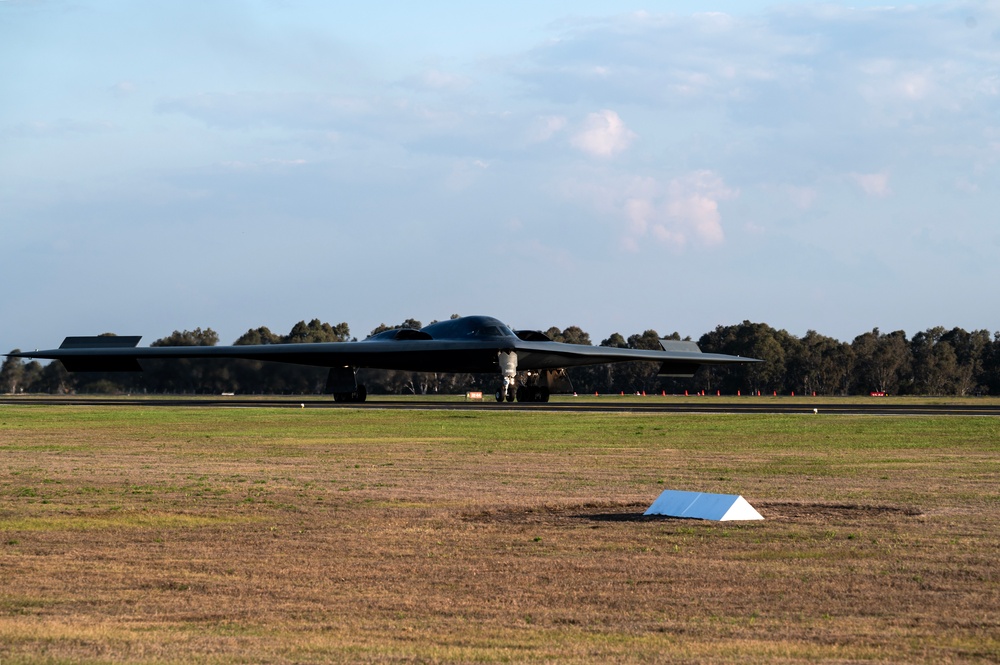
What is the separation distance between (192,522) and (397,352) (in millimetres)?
40672

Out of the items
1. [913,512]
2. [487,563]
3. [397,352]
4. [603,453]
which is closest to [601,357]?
[397,352]

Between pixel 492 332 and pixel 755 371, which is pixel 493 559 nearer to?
pixel 492 332

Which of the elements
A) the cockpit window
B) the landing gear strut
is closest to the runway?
the landing gear strut

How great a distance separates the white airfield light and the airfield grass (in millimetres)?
301

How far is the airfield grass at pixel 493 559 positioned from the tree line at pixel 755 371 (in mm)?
52993

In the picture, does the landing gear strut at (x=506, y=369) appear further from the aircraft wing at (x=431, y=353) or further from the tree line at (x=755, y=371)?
the tree line at (x=755, y=371)

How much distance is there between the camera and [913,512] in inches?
550

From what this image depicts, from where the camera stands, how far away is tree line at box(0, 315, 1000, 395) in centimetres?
8025

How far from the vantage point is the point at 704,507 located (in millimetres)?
13680

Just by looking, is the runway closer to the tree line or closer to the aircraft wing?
the aircraft wing

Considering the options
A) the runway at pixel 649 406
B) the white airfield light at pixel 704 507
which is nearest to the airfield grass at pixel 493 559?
the white airfield light at pixel 704 507

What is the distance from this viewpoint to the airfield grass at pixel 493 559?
7836 mm

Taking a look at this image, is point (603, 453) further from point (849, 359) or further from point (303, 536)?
point (849, 359)

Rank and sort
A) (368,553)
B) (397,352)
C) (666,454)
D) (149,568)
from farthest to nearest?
(397,352), (666,454), (368,553), (149,568)
